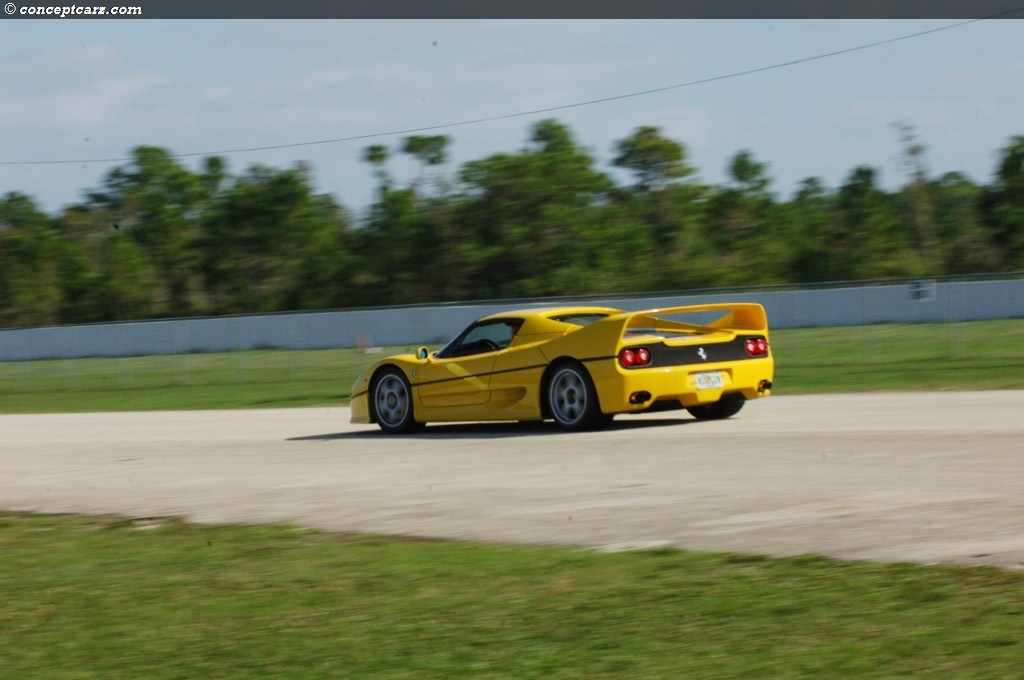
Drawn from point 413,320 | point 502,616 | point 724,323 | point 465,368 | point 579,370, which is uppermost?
point 413,320

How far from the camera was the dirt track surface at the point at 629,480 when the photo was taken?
249 inches

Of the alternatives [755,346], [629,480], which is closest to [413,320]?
[755,346]

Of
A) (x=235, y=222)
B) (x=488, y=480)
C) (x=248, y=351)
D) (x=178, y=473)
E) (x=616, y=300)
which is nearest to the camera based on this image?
(x=488, y=480)

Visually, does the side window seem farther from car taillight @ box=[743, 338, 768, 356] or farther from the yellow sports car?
car taillight @ box=[743, 338, 768, 356]

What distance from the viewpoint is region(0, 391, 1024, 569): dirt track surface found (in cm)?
632

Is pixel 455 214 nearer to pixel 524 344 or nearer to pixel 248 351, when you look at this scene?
pixel 248 351

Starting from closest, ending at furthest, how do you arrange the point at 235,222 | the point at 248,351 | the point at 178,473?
the point at 178,473
the point at 248,351
the point at 235,222

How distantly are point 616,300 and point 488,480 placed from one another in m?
20.8

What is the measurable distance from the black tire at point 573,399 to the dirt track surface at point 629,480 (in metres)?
0.15

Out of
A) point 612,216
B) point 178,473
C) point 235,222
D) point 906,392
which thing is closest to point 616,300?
point 906,392

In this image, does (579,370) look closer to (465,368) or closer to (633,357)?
(633,357)

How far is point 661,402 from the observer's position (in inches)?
475

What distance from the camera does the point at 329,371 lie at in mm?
32562

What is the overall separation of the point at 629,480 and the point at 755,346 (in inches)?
182
